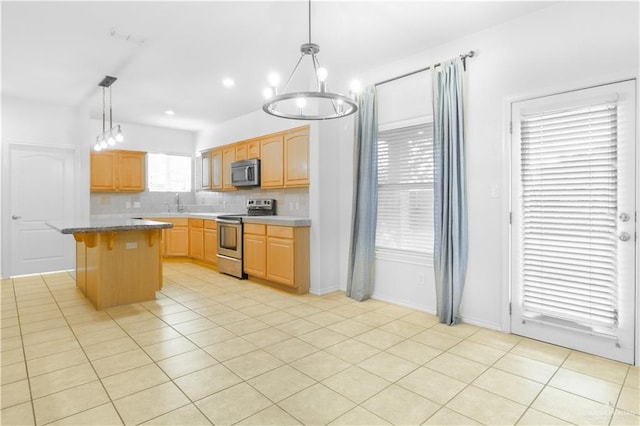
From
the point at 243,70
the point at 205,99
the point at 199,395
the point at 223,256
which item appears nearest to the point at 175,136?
the point at 205,99

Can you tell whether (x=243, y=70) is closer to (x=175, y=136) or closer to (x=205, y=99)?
(x=205, y=99)

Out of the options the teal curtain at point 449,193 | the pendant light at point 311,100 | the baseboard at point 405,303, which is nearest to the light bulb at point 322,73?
the pendant light at point 311,100

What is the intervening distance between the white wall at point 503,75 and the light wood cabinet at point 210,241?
3648 mm

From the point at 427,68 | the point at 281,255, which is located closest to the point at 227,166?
the point at 281,255

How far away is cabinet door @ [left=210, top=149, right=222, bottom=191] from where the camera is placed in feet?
22.4

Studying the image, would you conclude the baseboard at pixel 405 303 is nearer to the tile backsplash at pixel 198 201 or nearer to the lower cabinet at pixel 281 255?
the lower cabinet at pixel 281 255

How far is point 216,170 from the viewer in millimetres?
6949

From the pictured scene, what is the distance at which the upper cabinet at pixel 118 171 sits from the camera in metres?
6.41

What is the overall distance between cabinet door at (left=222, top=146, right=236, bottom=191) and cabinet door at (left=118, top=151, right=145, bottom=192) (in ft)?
5.54

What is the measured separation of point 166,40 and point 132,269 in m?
2.48

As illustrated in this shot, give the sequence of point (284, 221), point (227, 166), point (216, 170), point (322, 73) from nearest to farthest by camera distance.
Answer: point (322, 73) → point (284, 221) → point (227, 166) → point (216, 170)

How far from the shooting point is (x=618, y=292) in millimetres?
2602

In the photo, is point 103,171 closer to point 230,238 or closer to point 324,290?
point 230,238

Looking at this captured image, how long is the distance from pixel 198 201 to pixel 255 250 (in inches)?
137
